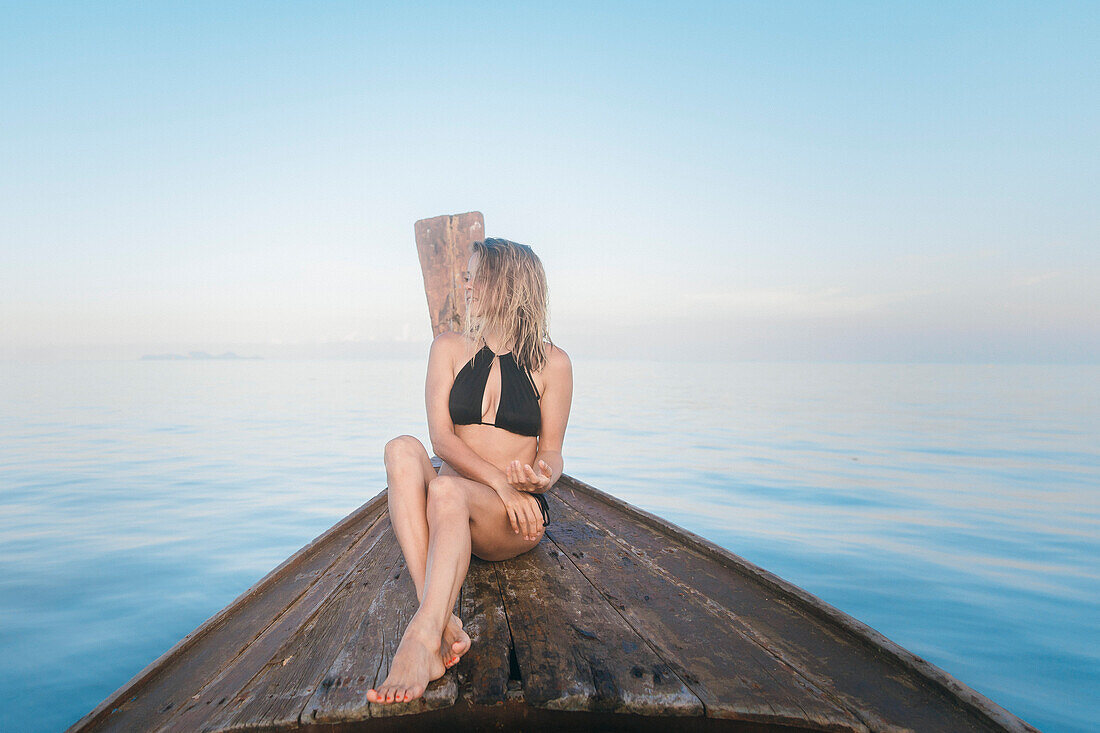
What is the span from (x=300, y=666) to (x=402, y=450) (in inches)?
33.2

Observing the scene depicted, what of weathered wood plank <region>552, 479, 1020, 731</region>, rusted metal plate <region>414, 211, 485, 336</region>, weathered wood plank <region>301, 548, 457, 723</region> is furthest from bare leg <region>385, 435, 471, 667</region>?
rusted metal plate <region>414, 211, 485, 336</region>

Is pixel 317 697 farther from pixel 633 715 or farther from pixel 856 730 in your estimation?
pixel 856 730

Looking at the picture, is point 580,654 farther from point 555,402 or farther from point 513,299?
point 513,299

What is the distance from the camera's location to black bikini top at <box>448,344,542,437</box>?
9.62 feet

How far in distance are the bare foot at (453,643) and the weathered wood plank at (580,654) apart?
0.20 metres

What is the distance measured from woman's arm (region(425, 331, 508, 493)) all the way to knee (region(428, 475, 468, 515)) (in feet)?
1.11

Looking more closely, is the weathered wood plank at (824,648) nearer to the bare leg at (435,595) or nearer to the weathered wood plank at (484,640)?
the weathered wood plank at (484,640)

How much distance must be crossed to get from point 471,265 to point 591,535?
75.8 inches

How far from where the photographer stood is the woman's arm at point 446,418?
271 centimetres

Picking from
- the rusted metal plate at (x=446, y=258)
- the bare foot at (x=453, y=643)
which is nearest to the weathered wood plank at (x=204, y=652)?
the bare foot at (x=453, y=643)

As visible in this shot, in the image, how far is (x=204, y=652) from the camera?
242cm

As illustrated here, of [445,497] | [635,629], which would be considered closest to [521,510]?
[445,497]

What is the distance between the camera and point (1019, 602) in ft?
17.9

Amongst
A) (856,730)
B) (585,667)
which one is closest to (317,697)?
(585,667)
